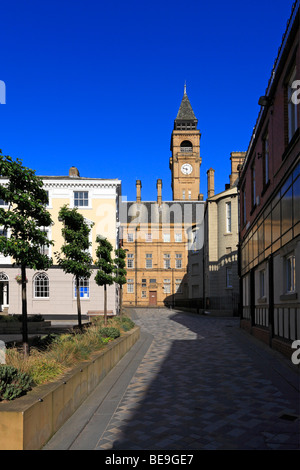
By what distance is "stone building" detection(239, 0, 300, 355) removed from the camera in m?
10.7

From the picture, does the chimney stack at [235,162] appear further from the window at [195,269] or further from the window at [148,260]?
the window at [148,260]

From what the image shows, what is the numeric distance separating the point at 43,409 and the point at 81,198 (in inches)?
1157

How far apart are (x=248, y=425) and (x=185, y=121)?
87190mm

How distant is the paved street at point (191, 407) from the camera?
5.27 meters

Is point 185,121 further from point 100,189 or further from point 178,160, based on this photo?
point 100,189

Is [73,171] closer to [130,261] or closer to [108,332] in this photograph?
[108,332]

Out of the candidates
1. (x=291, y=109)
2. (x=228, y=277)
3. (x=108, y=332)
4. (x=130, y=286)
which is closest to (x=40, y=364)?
(x=108, y=332)

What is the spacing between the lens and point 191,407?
6.88 metres

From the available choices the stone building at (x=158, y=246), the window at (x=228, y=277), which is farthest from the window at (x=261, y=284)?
the stone building at (x=158, y=246)

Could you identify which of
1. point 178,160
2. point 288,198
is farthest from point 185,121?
point 288,198

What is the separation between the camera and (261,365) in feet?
35.9

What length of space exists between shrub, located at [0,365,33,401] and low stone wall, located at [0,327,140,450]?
10 cm

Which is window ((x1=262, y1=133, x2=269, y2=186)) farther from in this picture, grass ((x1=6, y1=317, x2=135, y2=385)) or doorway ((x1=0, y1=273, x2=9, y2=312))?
doorway ((x1=0, y1=273, x2=9, y2=312))

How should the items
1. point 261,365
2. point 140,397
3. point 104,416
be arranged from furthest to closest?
point 261,365 < point 140,397 < point 104,416
